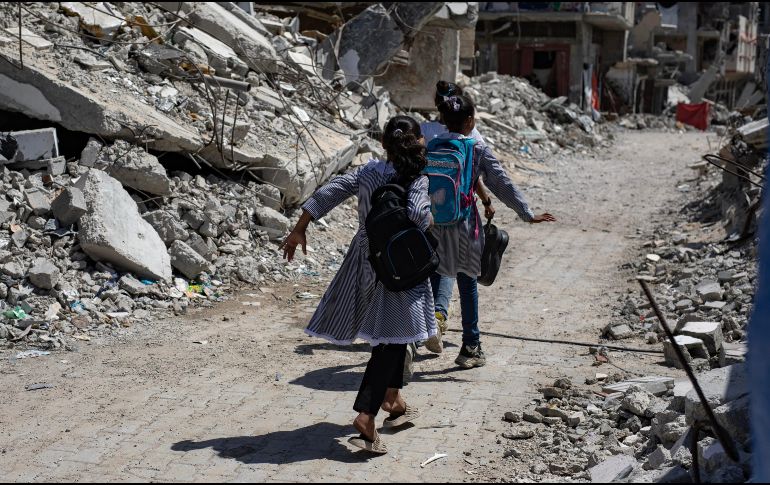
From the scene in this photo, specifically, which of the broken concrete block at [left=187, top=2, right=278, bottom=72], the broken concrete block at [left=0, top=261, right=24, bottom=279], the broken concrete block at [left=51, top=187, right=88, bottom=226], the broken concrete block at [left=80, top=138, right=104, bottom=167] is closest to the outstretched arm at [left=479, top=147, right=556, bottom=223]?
the broken concrete block at [left=51, top=187, right=88, bottom=226]

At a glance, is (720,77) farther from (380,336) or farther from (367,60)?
(380,336)

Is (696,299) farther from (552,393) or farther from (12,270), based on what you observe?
(12,270)

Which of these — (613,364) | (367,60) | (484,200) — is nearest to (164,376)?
(484,200)

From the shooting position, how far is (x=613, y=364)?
18.3ft

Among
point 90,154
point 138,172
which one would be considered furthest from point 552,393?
point 90,154

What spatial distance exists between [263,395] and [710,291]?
377cm

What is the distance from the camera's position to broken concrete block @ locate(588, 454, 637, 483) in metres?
3.60

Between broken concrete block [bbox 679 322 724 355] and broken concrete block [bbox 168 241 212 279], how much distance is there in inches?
141

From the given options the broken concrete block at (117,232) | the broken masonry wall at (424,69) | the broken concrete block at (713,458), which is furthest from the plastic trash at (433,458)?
the broken masonry wall at (424,69)

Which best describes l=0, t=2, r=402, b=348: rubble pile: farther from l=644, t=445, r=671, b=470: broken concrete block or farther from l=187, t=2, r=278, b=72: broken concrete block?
l=644, t=445, r=671, b=470: broken concrete block

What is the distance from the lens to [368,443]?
3943mm

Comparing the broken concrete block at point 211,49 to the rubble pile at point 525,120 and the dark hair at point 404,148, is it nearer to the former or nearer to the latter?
the dark hair at point 404,148

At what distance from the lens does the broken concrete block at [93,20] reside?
902 centimetres

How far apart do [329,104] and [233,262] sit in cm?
399
